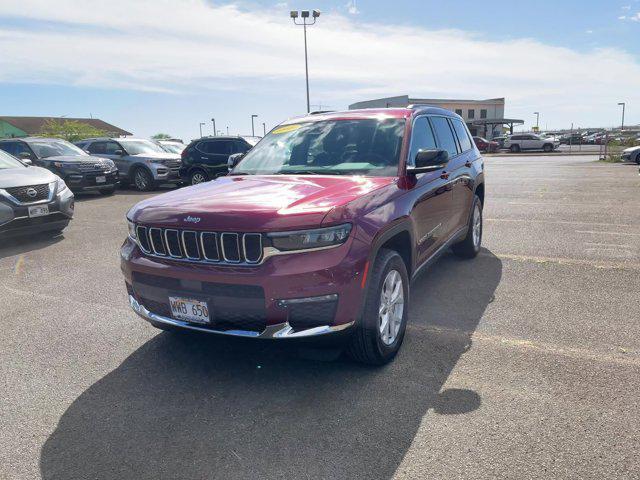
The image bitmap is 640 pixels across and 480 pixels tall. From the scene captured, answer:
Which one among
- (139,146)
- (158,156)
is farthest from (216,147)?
(139,146)

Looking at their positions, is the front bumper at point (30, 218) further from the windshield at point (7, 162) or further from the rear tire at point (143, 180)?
the rear tire at point (143, 180)

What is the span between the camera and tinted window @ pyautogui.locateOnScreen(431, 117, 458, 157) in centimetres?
512

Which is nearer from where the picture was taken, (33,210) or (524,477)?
(524,477)

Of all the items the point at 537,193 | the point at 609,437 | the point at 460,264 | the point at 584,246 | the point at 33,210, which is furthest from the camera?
the point at 537,193

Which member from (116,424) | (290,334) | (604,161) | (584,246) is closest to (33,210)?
(116,424)

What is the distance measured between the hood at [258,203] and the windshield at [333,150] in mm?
255

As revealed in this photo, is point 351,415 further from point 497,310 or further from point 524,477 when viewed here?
point 497,310

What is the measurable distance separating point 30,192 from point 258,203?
5.92m

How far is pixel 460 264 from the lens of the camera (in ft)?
20.2

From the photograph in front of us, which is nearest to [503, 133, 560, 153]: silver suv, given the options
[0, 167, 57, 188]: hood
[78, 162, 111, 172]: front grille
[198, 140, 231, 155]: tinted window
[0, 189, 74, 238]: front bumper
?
[198, 140, 231, 155]: tinted window

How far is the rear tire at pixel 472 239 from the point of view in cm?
612

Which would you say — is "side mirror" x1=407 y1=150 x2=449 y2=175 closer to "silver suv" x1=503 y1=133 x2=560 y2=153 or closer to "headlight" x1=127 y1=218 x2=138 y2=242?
"headlight" x1=127 y1=218 x2=138 y2=242

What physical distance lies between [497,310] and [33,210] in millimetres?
6729

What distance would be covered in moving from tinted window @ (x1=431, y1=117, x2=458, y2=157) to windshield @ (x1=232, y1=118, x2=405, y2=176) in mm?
884
